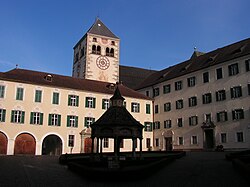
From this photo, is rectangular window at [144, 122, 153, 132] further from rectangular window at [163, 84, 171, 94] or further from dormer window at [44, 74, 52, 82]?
dormer window at [44, 74, 52, 82]

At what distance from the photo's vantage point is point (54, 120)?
128 ft

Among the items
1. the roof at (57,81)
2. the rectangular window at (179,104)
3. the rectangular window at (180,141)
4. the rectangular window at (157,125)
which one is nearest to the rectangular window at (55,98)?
the roof at (57,81)

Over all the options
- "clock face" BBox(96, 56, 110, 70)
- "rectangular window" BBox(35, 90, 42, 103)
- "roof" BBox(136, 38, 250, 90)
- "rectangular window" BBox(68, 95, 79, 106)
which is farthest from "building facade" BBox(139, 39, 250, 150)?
"rectangular window" BBox(35, 90, 42, 103)

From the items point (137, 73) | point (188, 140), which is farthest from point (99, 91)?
point (137, 73)

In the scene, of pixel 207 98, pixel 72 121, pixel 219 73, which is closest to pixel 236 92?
pixel 219 73

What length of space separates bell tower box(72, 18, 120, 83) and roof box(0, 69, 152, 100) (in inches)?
414

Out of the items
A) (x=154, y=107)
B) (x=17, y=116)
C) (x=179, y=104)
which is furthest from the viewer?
(x=154, y=107)

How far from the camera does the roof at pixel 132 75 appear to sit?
59125 mm

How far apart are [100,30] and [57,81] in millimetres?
23497

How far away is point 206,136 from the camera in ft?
128

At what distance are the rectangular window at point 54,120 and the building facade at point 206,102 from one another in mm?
15273

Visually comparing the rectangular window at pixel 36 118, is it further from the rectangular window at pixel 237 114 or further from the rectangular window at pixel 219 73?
the rectangular window at pixel 237 114

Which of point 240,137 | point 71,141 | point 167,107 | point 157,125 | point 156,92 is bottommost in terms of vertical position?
point 71,141

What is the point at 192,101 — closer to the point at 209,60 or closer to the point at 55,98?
the point at 209,60
